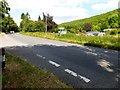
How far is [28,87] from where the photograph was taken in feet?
10.2

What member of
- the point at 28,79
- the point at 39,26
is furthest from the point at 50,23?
the point at 28,79

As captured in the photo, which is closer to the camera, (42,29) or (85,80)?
(85,80)

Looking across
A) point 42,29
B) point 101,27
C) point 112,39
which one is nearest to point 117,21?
point 101,27

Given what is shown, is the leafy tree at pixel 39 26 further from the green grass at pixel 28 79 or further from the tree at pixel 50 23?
the green grass at pixel 28 79

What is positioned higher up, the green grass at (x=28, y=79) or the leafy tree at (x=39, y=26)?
the leafy tree at (x=39, y=26)

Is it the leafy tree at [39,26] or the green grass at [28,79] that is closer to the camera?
the green grass at [28,79]

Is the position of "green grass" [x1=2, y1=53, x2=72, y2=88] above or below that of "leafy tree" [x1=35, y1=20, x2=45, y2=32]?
below

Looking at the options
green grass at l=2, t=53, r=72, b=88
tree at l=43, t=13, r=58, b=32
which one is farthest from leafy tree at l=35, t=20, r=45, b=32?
green grass at l=2, t=53, r=72, b=88

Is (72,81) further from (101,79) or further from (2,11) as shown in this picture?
(2,11)

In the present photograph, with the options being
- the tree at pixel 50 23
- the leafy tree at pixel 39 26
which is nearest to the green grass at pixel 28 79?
the tree at pixel 50 23

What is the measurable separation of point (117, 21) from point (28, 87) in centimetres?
A: 6218

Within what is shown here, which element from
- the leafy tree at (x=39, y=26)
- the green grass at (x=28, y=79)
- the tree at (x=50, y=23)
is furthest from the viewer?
the leafy tree at (x=39, y=26)

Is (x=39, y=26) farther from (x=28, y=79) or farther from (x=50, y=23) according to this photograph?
(x=28, y=79)

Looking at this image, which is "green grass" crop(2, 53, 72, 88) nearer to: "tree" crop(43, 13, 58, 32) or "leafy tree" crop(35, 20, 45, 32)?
"tree" crop(43, 13, 58, 32)
